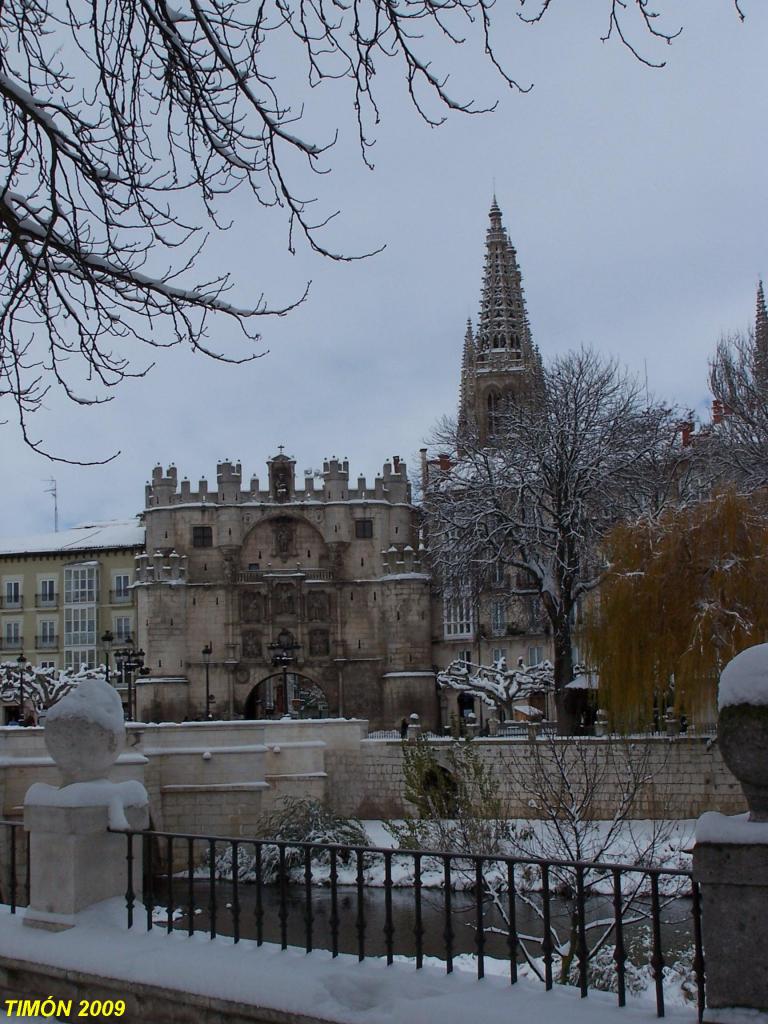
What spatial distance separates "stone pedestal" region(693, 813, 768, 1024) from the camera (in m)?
4.18

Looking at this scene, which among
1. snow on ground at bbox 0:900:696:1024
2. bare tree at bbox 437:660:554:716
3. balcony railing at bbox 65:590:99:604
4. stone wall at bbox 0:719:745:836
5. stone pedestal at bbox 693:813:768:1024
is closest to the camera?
stone pedestal at bbox 693:813:768:1024

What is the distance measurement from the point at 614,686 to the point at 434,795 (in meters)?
6.14

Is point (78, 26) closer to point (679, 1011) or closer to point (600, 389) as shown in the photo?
point (679, 1011)

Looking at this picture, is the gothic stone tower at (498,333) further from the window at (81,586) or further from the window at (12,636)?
the window at (12,636)

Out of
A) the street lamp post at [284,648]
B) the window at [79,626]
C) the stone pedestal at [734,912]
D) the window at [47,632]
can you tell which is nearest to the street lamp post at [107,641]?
the window at [79,626]

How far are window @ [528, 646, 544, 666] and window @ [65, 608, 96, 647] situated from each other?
1841cm

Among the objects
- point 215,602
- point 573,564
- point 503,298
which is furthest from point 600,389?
point 503,298

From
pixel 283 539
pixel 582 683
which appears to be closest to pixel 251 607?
pixel 283 539

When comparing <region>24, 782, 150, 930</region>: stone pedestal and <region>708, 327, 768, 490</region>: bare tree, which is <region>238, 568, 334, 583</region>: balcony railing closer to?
<region>708, 327, 768, 490</region>: bare tree

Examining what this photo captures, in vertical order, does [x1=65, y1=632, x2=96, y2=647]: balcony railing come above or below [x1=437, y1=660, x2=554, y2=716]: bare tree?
above

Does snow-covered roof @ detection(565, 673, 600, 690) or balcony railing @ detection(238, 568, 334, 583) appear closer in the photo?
snow-covered roof @ detection(565, 673, 600, 690)

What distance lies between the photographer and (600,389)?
32562 mm

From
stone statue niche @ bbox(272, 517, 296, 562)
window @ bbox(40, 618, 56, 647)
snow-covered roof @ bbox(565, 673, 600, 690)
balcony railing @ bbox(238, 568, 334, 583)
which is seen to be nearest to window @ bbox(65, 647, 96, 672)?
window @ bbox(40, 618, 56, 647)

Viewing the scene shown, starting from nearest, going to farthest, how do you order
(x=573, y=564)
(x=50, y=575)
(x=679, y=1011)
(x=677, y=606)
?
(x=679, y=1011)
(x=677, y=606)
(x=573, y=564)
(x=50, y=575)
